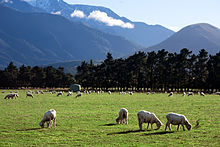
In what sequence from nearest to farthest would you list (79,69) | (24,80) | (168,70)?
(168,70), (79,69), (24,80)

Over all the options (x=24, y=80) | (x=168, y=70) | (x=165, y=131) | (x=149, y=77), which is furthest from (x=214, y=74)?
(x=24, y=80)

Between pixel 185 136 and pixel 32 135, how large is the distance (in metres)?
10.6

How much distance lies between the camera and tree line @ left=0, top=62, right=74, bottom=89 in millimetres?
132625

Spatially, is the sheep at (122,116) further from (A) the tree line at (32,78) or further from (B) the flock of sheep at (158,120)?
(A) the tree line at (32,78)

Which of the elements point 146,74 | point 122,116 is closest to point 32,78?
point 146,74

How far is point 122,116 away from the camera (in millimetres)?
22625

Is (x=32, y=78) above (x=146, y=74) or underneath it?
underneath

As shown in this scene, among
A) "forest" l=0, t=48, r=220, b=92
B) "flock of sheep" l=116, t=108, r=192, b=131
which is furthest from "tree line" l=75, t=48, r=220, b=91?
"flock of sheep" l=116, t=108, r=192, b=131

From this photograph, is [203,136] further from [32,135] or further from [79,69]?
[79,69]

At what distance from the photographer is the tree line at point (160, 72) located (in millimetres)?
93750

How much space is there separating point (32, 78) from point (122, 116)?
12182 centimetres

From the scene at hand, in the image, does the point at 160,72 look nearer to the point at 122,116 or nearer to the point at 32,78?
the point at 32,78

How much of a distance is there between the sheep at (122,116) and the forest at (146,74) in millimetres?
75182

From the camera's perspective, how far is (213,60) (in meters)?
95.1
